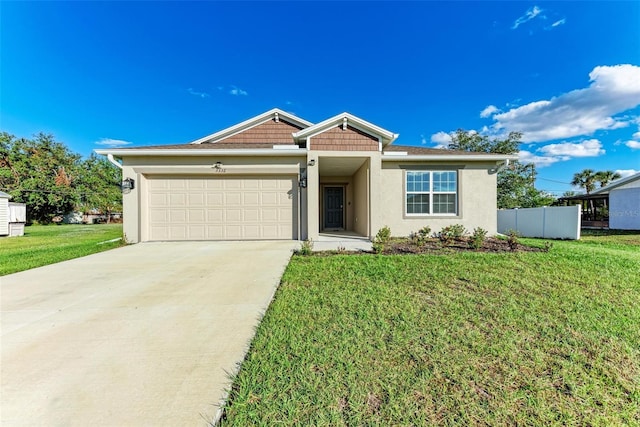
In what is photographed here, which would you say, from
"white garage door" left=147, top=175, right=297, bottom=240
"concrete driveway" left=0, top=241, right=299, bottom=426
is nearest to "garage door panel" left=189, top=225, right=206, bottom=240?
"white garage door" left=147, top=175, right=297, bottom=240

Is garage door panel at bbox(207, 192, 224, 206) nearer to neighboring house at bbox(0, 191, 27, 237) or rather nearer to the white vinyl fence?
the white vinyl fence

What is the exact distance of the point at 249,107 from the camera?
1518 cm

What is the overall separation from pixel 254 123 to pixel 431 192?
884 cm

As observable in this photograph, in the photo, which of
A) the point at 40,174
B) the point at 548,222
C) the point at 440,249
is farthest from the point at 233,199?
the point at 40,174

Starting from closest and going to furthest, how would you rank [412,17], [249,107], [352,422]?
[352,422] → [412,17] → [249,107]

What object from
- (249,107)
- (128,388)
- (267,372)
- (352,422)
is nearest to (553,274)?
(352,422)

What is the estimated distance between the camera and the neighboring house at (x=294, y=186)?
845 centimetres

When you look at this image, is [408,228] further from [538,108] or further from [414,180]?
[538,108]

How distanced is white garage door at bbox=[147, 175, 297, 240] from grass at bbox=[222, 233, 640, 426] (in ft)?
16.2

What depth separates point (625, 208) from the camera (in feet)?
47.2

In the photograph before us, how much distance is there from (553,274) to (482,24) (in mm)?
11349

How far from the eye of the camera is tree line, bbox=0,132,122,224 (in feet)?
66.0

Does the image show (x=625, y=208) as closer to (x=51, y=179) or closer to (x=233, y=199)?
(x=233, y=199)

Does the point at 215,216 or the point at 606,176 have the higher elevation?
the point at 606,176
